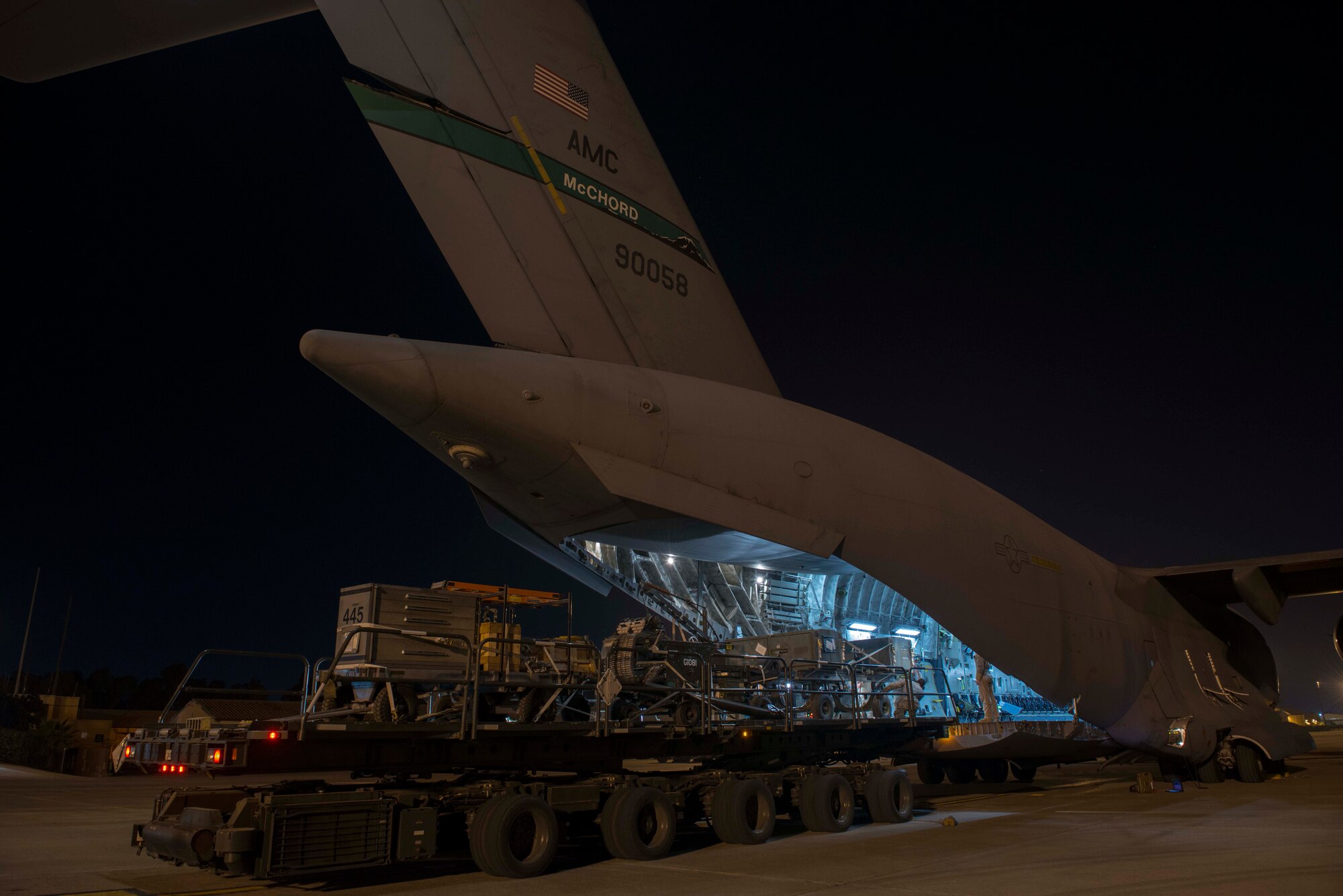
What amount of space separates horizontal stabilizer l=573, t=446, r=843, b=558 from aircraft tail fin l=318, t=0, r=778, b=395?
4.83 ft

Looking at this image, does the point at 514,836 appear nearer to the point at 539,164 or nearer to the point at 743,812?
the point at 743,812

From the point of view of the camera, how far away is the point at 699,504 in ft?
31.8

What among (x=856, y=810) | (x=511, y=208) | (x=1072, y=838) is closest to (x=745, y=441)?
(x=511, y=208)

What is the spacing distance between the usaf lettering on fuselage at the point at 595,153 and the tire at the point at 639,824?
6.90 metres

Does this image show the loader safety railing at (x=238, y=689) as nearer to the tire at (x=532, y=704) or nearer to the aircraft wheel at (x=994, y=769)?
the tire at (x=532, y=704)

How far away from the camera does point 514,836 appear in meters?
7.86

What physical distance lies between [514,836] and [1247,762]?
14353mm

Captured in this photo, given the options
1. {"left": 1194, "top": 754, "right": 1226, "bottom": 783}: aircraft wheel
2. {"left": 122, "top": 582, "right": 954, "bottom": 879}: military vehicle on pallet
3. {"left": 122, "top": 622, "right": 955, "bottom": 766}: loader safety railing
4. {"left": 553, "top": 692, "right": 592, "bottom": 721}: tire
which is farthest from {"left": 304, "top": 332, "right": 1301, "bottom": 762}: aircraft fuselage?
{"left": 553, "top": 692, "right": 592, "bottom": 721}: tire

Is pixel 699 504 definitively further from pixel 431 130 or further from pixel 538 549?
pixel 431 130

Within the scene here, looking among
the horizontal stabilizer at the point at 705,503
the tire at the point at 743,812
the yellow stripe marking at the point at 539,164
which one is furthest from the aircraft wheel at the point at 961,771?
the yellow stripe marking at the point at 539,164

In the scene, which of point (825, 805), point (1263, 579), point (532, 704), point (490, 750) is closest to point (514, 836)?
point (490, 750)

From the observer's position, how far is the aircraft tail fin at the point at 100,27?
355 inches

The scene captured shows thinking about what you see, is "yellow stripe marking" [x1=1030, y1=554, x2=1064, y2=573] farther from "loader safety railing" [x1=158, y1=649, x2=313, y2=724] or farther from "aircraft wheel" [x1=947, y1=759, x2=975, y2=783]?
"loader safety railing" [x1=158, y1=649, x2=313, y2=724]

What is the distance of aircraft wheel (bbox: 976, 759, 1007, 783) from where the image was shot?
16594 millimetres
